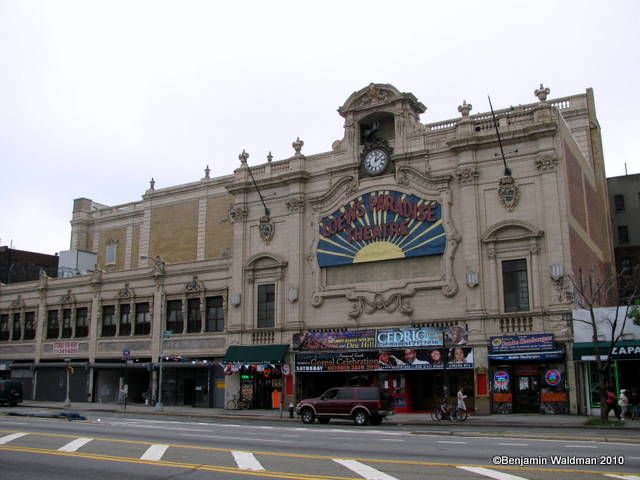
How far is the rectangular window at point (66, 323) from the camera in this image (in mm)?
56781

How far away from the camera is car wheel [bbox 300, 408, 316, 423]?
109 feet

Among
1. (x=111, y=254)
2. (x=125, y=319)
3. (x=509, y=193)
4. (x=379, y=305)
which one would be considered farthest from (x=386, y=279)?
(x=111, y=254)

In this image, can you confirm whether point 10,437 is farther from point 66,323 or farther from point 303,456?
point 66,323

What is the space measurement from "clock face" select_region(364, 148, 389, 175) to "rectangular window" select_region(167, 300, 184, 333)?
17.3 m

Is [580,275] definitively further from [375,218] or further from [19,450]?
[19,450]

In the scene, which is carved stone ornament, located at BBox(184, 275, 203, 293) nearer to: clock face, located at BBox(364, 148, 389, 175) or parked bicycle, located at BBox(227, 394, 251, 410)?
parked bicycle, located at BBox(227, 394, 251, 410)

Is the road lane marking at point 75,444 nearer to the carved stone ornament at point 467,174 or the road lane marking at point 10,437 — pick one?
the road lane marking at point 10,437

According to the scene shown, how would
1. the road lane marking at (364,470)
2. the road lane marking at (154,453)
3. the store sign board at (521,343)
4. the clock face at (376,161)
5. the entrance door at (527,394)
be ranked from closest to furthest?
the road lane marking at (364,470) < the road lane marking at (154,453) < the store sign board at (521,343) < the entrance door at (527,394) < the clock face at (376,161)

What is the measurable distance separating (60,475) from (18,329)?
166 ft

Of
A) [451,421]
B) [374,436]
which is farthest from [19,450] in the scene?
[451,421]

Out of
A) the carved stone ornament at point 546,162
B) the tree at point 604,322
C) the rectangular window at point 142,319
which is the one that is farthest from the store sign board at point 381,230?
the rectangular window at point 142,319

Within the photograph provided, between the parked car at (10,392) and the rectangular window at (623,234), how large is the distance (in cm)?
4983

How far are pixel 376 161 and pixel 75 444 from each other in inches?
1083

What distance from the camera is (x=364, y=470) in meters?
15.0
